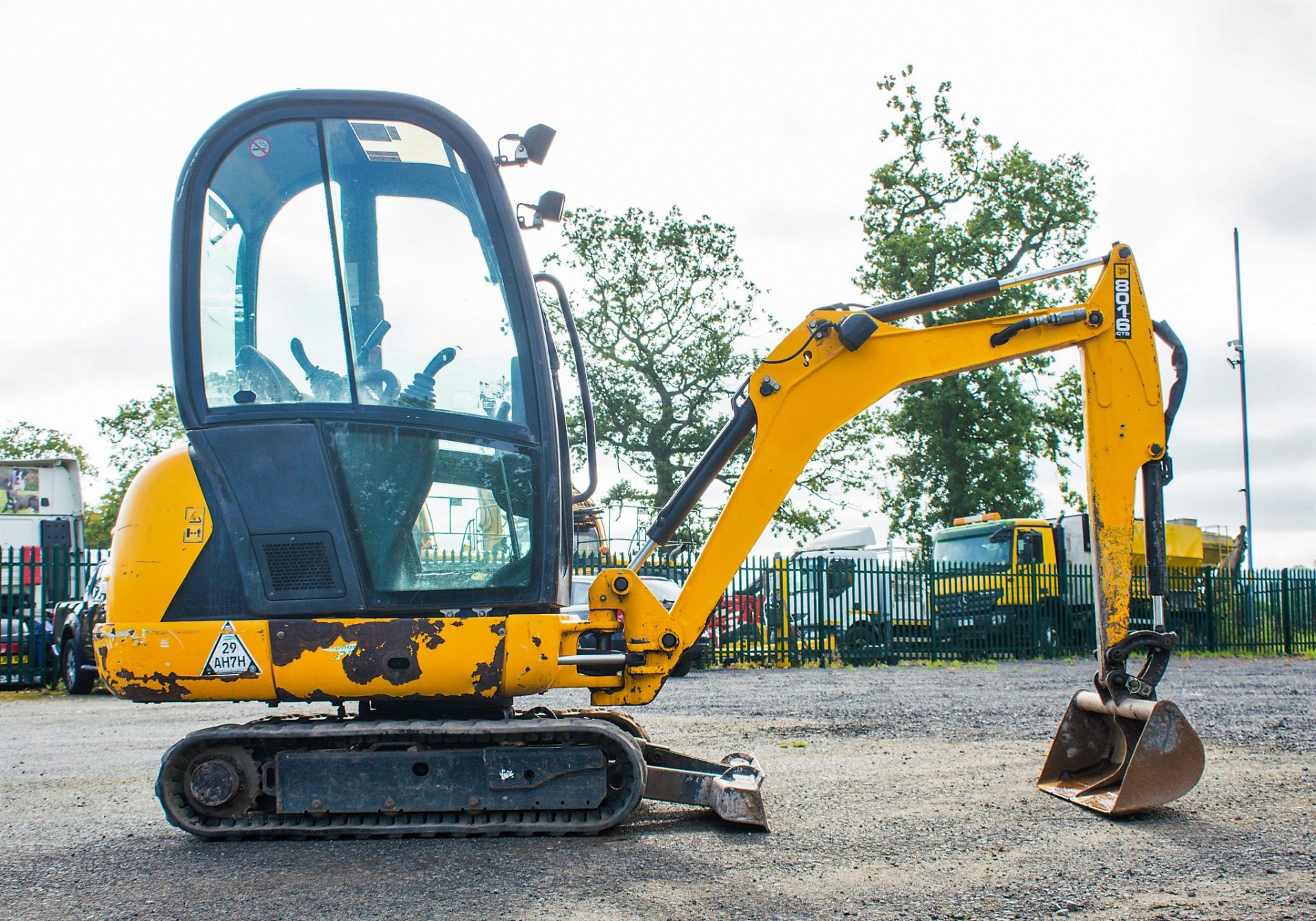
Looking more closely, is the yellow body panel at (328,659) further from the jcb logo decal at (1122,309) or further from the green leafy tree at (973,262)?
the green leafy tree at (973,262)

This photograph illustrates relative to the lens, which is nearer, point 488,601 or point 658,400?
point 488,601

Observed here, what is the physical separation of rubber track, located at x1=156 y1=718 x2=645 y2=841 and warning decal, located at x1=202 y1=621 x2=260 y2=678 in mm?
294

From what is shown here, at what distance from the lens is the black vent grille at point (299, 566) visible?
4.80 metres

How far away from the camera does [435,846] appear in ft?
15.4

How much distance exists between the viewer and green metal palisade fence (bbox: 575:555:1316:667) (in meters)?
18.2

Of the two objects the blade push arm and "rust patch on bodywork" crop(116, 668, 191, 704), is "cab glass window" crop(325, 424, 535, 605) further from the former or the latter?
the blade push arm

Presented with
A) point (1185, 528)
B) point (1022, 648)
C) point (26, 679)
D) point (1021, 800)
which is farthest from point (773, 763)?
point (1185, 528)

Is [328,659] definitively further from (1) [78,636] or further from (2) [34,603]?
(2) [34,603]

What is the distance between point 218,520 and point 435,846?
171 centimetres

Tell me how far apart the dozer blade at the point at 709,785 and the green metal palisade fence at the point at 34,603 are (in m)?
11.7

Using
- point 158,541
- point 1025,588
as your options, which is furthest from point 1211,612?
point 158,541

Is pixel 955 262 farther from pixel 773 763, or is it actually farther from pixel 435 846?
pixel 435 846

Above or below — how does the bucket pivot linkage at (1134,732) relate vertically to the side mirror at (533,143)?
below

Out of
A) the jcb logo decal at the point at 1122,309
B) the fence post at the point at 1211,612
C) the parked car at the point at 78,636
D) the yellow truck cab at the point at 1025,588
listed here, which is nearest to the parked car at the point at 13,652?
the parked car at the point at 78,636
